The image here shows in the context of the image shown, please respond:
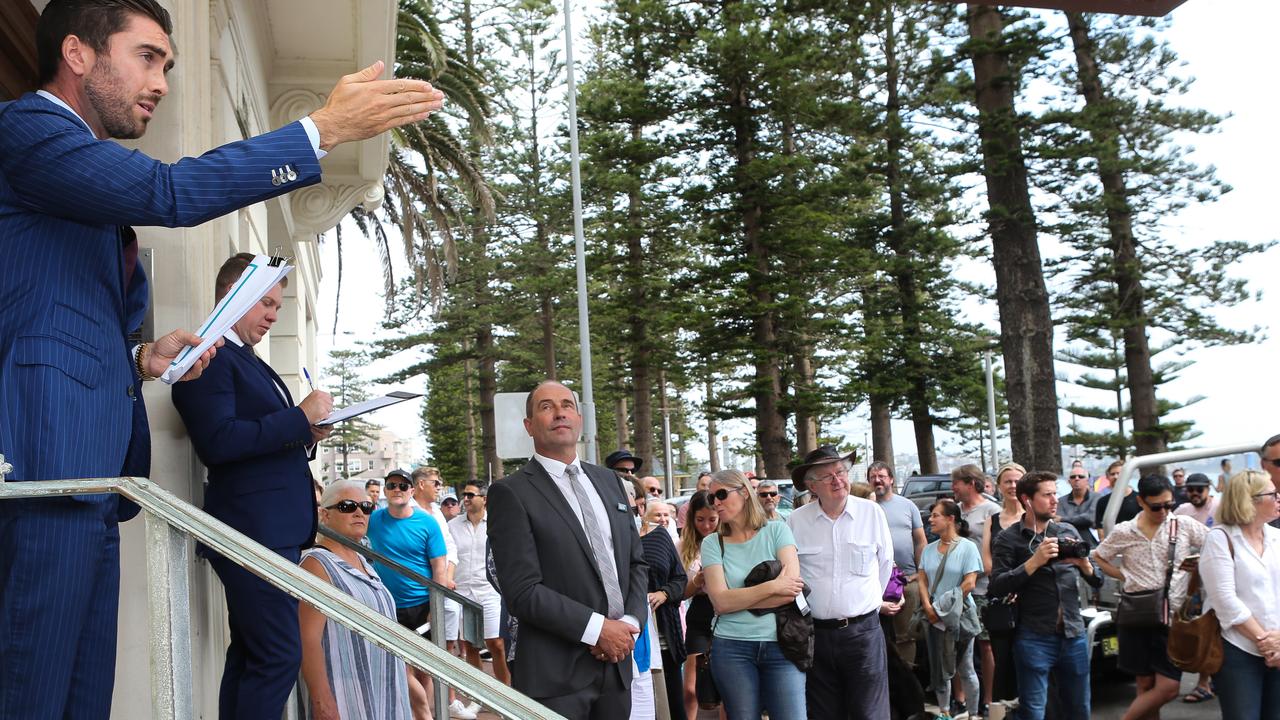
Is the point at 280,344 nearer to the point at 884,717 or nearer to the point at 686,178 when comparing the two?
the point at 884,717

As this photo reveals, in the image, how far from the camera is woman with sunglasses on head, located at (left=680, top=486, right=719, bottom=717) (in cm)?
880

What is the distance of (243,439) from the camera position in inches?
143

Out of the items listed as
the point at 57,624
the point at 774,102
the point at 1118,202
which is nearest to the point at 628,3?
the point at 774,102

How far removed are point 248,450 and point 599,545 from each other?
1606 mm

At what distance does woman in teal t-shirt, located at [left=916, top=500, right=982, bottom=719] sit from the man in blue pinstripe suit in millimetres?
7279

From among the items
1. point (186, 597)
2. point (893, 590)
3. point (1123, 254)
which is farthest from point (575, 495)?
point (1123, 254)

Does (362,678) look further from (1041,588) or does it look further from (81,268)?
(1041,588)

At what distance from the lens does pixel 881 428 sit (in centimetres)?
3678

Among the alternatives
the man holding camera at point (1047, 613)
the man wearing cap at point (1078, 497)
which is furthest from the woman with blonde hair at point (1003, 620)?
the man wearing cap at point (1078, 497)

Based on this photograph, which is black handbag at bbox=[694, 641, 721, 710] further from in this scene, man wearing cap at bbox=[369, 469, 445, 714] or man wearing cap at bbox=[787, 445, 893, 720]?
man wearing cap at bbox=[369, 469, 445, 714]

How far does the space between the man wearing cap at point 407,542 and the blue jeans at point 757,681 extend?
387cm

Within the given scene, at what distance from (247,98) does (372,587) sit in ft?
11.0

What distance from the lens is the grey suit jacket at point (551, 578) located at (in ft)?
14.9

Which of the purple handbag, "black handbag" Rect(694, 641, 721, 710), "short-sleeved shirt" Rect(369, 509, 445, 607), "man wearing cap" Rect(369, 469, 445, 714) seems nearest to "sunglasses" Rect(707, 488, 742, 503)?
"black handbag" Rect(694, 641, 721, 710)
